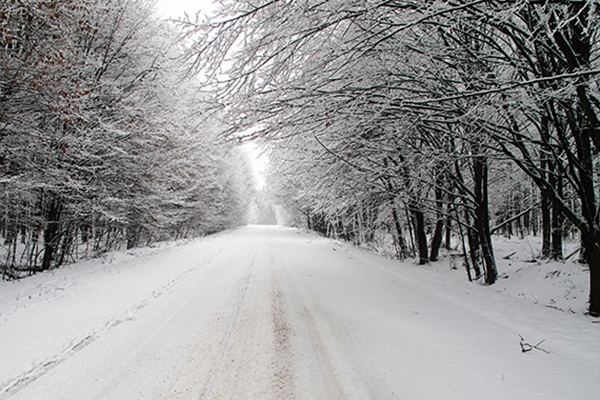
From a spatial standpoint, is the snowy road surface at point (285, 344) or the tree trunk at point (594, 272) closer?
the snowy road surface at point (285, 344)

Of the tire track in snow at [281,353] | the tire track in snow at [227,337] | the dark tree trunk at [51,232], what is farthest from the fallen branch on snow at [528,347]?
the dark tree trunk at [51,232]

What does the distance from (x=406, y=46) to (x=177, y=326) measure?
16.1ft

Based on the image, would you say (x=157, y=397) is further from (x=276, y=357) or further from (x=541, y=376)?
(x=541, y=376)

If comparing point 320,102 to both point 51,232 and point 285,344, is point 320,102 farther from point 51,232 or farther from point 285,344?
point 51,232

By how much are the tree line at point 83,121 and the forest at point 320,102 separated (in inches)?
2.1

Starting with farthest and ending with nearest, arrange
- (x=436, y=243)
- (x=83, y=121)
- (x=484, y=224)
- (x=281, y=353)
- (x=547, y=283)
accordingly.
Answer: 1. (x=436, y=243)
2. (x=83, y=121)
3. (x=484, y=224)
4. (x=547, y=283)
5. (x=281, y=353)

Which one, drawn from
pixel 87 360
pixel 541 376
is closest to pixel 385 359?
pixel 541 376

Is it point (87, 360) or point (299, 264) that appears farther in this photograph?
point (299, 264)

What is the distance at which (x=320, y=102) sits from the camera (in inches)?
161

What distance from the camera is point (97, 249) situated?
10867 millimetres

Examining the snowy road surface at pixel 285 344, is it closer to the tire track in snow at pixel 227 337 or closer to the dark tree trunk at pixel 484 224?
the tire track in snow at pixel 227 337

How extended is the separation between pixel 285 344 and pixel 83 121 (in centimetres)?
775

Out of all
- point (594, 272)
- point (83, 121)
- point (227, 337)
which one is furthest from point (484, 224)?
point (83, 121)

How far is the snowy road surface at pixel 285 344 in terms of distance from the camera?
8.13 feet
